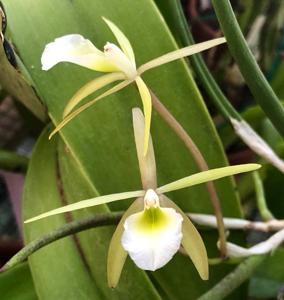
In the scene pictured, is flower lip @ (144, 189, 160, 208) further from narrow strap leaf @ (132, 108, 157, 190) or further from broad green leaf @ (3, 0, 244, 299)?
broad green leaf @ (3, 0, 244, 299)

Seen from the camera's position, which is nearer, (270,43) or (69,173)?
(69,173)

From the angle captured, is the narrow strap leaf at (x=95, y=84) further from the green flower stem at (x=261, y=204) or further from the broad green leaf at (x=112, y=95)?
the green flower stem at (x=261, y=204)

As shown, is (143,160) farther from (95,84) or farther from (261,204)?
(261,204)

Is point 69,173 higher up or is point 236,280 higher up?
point 69,173

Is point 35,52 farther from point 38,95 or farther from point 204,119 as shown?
point 204,119

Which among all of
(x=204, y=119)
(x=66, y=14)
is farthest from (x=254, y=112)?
(x=66, y=14)

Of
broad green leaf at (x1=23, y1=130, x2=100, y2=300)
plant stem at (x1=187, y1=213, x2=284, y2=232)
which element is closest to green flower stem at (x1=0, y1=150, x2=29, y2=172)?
broad green leaf at (x1=23, y1=130, x2=100, y2=300)
